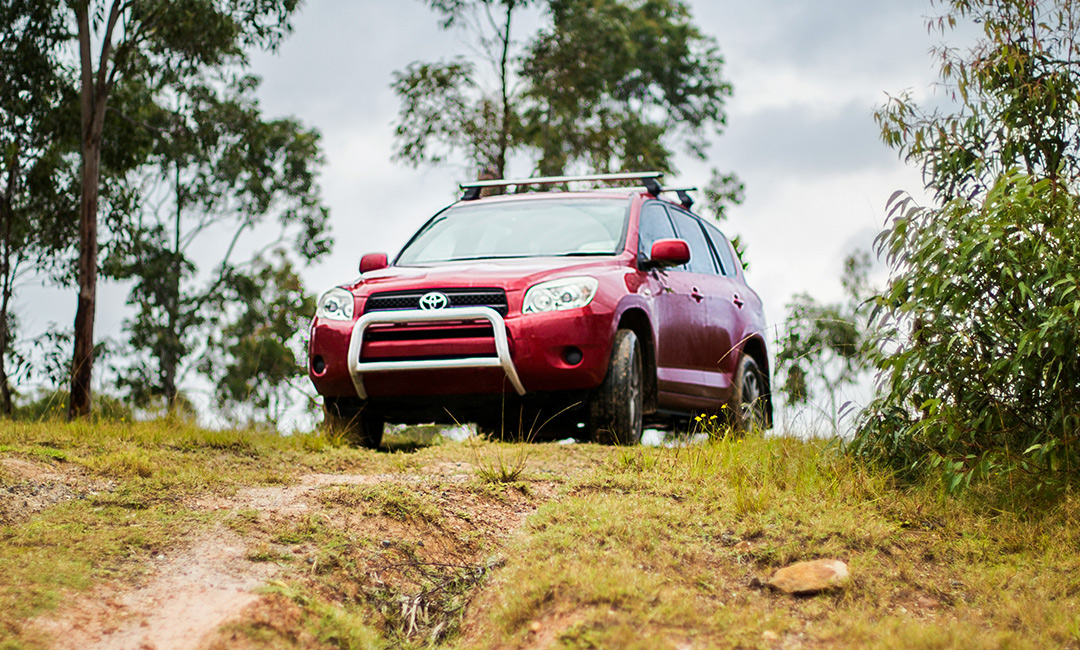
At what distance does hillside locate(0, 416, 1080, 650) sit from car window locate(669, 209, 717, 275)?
10.3 feet

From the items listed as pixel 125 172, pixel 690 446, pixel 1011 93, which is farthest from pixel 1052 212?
pixel 125 172

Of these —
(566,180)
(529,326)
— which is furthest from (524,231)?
(529,326)

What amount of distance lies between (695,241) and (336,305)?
3.25m

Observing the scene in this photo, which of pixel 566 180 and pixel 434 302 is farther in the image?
pixel 566 180

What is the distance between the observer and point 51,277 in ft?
55.8

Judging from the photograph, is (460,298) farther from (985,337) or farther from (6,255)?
(6,255)

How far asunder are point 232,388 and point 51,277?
11.4m

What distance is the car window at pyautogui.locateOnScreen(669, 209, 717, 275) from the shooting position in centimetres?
876

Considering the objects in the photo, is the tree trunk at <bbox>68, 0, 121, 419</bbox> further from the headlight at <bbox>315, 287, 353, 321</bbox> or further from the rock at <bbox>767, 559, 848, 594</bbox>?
the rock at <bbox>767, 559, 848, 594</bbox>

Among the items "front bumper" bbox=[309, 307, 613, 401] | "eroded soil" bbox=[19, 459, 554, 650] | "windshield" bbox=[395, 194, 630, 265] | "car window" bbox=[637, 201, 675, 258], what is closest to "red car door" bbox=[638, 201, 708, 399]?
"car window" bbox=[637, 201, 675, 258]

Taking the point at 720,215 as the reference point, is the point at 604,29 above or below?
above

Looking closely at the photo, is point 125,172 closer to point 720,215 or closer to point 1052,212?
point 1052,212

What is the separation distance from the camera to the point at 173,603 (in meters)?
3.75

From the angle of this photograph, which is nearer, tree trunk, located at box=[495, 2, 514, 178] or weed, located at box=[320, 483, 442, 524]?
weed, located at box=[320, 483, 442, 524]
